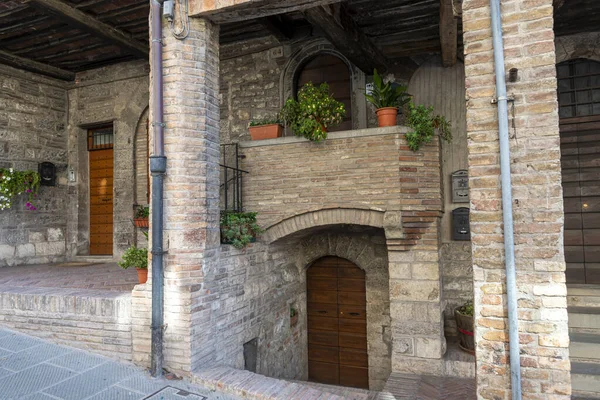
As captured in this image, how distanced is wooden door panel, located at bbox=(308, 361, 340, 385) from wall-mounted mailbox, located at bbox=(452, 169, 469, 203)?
3670 mm

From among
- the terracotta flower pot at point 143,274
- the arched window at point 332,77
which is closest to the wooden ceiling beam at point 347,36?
the arched window at point 332,77

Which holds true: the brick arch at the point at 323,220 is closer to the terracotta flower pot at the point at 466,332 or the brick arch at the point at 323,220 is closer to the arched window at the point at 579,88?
the terracotta flower pot at the point at 466,332

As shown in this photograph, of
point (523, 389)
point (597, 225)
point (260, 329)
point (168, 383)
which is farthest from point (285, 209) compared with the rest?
point (597, 225)

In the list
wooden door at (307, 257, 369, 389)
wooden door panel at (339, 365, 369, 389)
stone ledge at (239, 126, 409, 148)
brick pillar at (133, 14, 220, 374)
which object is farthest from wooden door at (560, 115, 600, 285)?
brick pillar at (133, 14, 220, 374)

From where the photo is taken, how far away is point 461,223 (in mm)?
6336

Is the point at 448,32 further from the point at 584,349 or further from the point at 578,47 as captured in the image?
the point at 584,349

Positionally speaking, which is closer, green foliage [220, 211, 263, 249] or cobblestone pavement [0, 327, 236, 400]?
cobblestone pavement [0, 327, 236, 400]

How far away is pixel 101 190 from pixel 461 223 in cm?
761

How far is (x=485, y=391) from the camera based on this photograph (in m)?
2.92

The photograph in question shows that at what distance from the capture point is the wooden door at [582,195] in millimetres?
6086

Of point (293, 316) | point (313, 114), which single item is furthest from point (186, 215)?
point (293, 316)

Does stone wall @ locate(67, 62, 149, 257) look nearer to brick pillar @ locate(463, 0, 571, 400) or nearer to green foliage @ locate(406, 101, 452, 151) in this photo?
green foliage @ locate(406, 101, 452, 151)

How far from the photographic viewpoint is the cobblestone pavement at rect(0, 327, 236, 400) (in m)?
3.57

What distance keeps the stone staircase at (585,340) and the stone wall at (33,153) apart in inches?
364
